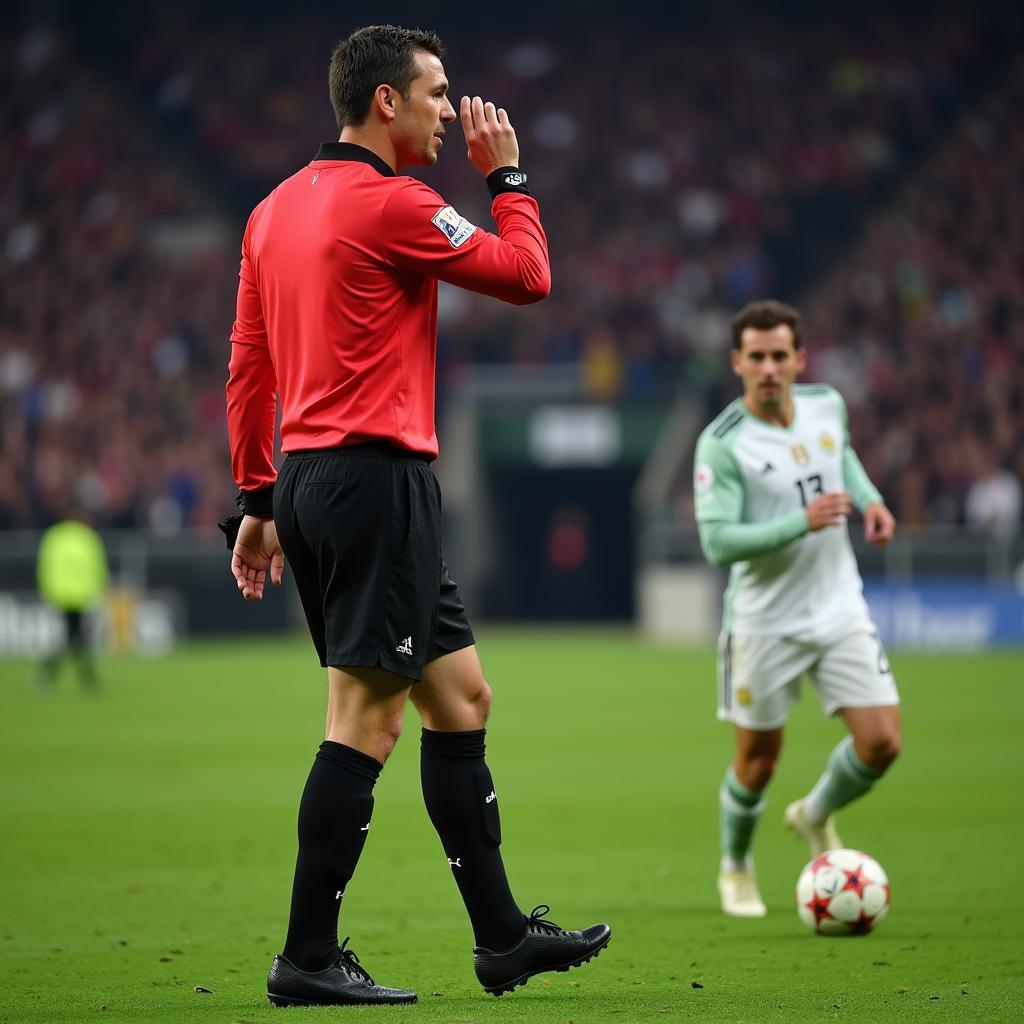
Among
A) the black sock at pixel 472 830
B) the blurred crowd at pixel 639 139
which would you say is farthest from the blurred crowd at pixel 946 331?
the black sock at pixel 472 830

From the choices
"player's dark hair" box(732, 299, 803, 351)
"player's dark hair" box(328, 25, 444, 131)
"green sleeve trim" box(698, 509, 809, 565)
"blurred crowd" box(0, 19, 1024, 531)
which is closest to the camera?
"player's dark hair" box(328, 25, 444, 131)

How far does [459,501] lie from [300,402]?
25.4 m

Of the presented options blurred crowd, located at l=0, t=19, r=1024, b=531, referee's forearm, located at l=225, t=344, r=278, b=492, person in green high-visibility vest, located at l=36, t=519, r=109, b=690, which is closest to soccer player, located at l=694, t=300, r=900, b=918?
referee's forearm, located at l=225, t=344, r=278, b=492

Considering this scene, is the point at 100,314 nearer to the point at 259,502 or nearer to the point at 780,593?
the point at 780,593

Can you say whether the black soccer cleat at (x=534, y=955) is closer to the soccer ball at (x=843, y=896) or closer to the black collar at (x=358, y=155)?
the soccer ball at (x=843, y=896)

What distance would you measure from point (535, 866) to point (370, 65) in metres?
4.29

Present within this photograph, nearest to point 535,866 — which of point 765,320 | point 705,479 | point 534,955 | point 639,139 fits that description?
point 705,479

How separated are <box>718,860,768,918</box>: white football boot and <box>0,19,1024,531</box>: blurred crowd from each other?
2050cm

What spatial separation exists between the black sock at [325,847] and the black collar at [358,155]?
147 cm

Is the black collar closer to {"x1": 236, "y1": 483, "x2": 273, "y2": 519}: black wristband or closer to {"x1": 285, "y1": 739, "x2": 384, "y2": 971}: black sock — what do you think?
{"x1": 236, "y1": 483, "x2": 273, "y2": 519}: black wristband

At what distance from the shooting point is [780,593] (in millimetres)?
6742

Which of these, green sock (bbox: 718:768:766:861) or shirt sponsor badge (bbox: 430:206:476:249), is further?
green sock (bbox: 718:768:766:861)

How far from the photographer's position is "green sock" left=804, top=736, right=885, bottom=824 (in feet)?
21.4

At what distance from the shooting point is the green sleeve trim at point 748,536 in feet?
20.7
